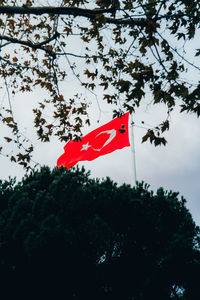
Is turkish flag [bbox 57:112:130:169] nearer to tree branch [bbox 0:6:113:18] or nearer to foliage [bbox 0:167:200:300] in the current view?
foliage [bbox 0:167:200:300]

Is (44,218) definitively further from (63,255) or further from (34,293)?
(34,293)

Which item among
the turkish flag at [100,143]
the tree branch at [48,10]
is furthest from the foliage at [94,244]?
the tree branch at [48,10]

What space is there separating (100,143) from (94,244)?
6.33 m

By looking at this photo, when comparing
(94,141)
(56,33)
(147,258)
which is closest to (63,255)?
(147,258)

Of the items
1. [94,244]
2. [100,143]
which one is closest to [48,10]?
[94,244]

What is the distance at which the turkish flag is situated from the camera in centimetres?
1258

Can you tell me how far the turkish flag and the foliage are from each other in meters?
3.82

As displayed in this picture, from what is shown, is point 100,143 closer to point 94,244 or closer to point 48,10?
point 94,244

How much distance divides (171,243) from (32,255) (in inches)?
142

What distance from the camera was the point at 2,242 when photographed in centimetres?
771

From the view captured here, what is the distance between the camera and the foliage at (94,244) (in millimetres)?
7367

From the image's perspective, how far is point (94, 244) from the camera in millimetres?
7609

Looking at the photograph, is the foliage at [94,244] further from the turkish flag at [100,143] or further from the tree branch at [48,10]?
the tree branch at [48,10]

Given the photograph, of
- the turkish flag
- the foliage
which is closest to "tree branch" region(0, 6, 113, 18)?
the foliage
